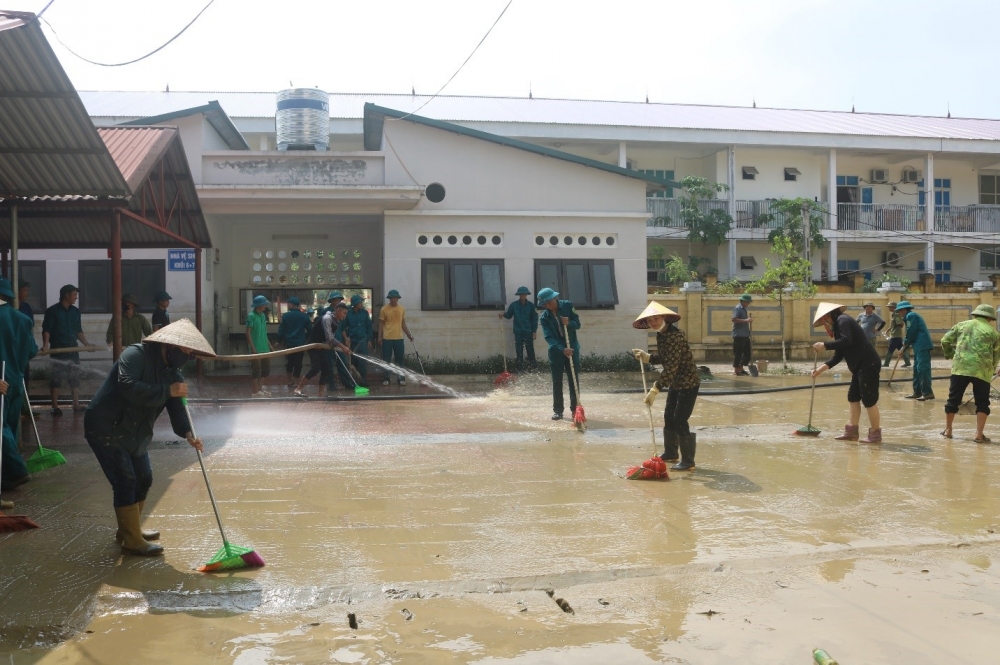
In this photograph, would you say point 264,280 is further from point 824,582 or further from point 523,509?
point 824,582

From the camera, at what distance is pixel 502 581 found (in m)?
5.09

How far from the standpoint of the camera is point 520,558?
552 centimetres

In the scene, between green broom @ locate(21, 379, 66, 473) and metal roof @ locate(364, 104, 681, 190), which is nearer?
green broom @ locate(21, 379, 66, 473)

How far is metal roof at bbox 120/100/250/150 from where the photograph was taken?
1703 cm

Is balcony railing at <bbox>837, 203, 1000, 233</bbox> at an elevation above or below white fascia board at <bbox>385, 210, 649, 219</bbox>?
above

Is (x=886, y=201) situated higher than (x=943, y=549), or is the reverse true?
(x=886, y=201)

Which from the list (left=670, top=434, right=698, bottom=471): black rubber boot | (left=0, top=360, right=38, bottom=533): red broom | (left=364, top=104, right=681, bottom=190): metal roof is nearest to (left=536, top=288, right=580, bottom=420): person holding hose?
(left=670, top=434, right=698, bottom=471): black rubber boot

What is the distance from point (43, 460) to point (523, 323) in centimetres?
1059

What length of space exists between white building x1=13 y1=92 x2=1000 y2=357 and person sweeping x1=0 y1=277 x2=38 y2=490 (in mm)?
9821

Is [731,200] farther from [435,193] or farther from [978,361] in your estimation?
[978,361]

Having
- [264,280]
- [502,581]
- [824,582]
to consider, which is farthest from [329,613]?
[264,280]

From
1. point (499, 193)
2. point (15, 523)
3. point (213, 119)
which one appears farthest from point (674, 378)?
point (213, 119)

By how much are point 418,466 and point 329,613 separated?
377 centimetres

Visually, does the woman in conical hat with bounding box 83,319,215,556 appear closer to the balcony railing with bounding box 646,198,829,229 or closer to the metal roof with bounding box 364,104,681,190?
the metal roof with bounding box 364,104,681,190
